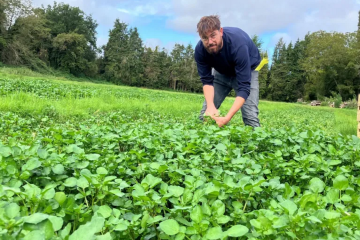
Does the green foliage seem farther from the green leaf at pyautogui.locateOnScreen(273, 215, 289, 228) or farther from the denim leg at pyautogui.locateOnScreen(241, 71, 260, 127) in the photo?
the denim leg at pyautogui.locateOnScreen(241, 71, 260, 127)

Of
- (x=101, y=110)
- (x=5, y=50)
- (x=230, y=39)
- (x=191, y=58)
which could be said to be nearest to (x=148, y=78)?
(x=191, y=58)

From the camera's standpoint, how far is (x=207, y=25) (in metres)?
3.20

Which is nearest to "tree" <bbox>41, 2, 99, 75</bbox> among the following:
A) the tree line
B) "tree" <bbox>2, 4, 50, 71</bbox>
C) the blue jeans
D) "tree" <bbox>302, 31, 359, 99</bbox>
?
the tree line

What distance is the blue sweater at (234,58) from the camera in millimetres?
3588

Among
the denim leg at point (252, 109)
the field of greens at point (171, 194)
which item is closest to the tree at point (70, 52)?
the denim leg at point (252, 109)

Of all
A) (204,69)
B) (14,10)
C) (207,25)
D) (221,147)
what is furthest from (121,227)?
(14,10)

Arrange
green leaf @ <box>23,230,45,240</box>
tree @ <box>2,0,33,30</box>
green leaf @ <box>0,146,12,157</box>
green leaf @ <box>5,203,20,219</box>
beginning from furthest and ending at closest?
→ tree @ <box>2,0,33,30</box> → green leaf @ <box>0,146,12,157</box> → green leaf @ <box>5,203,20,219</box> → green leaf @ <box>23,230,45,240</box>

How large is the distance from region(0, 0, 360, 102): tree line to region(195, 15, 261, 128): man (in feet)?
111

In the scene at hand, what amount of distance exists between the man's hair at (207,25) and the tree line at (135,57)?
34813mm

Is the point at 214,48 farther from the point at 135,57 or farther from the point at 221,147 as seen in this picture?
the point at 135,57

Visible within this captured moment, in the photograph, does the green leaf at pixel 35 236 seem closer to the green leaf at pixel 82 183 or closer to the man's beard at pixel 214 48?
the green leaf at pixel 82 183

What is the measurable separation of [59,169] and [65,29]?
52.1 m

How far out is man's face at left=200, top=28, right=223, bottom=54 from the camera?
130 inches

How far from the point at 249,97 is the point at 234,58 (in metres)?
0.68
